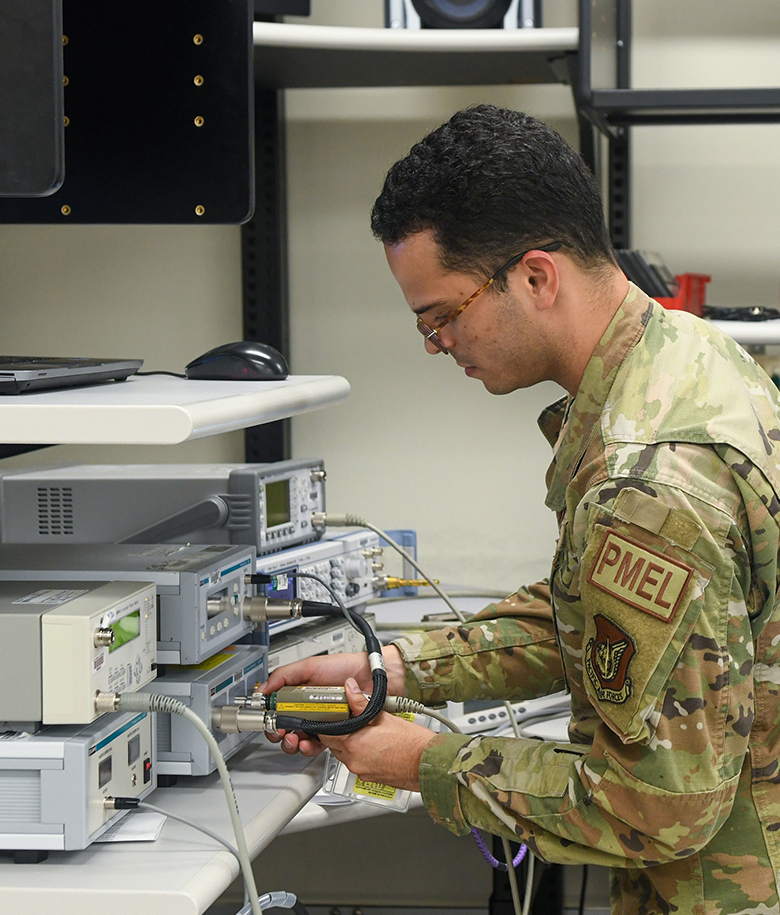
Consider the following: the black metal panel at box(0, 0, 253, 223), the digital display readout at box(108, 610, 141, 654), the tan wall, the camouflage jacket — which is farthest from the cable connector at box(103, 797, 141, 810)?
the tan wall

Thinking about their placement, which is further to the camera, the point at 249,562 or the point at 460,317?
the point at 249,562

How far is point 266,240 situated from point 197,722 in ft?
4.56

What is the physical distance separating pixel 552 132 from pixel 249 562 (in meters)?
Result: 0.54

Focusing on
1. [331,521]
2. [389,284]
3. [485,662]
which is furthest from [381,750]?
[389,284]

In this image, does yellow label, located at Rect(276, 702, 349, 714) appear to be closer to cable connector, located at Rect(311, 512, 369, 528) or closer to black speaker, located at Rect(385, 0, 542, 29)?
cable connector, located at Rect(311, 512, 369, 528)

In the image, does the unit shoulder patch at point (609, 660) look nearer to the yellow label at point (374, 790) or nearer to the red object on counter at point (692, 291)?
the yellow label at point (374, 790)

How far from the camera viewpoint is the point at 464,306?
3.36 feet

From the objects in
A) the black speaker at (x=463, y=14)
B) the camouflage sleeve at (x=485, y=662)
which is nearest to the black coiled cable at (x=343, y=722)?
the camouflage sleeve at (x=485, y=662)

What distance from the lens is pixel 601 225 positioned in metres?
1.04

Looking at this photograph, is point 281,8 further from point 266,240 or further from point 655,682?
point 655,682

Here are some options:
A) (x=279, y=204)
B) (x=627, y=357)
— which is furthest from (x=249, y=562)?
(x=279, y=204)

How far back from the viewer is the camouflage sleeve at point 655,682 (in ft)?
2.77

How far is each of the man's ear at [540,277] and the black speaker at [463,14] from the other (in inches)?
39.5

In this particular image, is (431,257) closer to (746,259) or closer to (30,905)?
(30,905)
